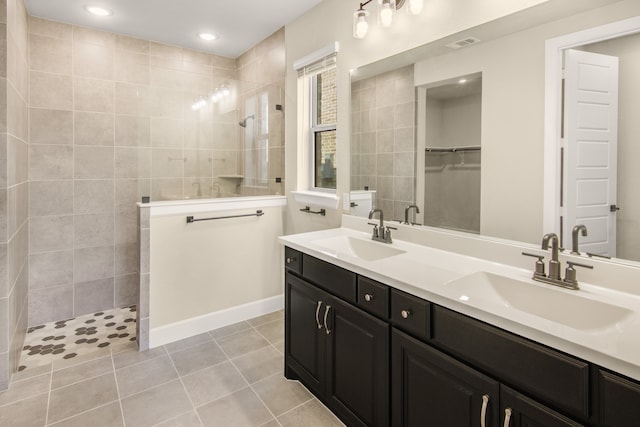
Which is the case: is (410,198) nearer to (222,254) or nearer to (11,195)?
(222,254)

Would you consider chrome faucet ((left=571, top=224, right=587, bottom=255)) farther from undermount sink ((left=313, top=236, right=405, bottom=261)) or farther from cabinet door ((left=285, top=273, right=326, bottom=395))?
cabinet door ((left=285, top=273, right=326, bottom=395))

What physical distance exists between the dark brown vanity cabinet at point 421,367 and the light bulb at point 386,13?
4.50 ft

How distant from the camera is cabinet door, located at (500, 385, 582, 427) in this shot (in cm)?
95

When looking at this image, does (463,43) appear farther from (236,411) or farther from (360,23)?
(236,411)

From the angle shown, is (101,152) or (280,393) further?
(101,152)

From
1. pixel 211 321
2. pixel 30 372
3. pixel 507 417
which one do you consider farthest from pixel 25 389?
pixel 507 417

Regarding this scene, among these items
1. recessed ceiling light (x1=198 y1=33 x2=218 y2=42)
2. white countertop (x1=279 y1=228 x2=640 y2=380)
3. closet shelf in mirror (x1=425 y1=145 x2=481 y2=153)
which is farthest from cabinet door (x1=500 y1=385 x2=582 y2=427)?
recessed ceiling light (x1=198 y1=33 x2=218 y2=42)

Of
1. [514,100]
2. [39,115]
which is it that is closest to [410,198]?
[514,100]

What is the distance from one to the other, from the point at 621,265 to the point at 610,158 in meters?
0.39

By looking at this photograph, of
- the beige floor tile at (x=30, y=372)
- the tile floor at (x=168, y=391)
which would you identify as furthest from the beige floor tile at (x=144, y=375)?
the beige floor tile at (x=30, y=372)

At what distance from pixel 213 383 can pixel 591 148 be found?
89.1 inches

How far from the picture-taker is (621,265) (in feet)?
4.14

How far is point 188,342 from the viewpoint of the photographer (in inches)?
106

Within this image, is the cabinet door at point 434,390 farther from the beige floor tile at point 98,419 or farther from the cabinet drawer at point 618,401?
the beige floor tile at point 98,419
